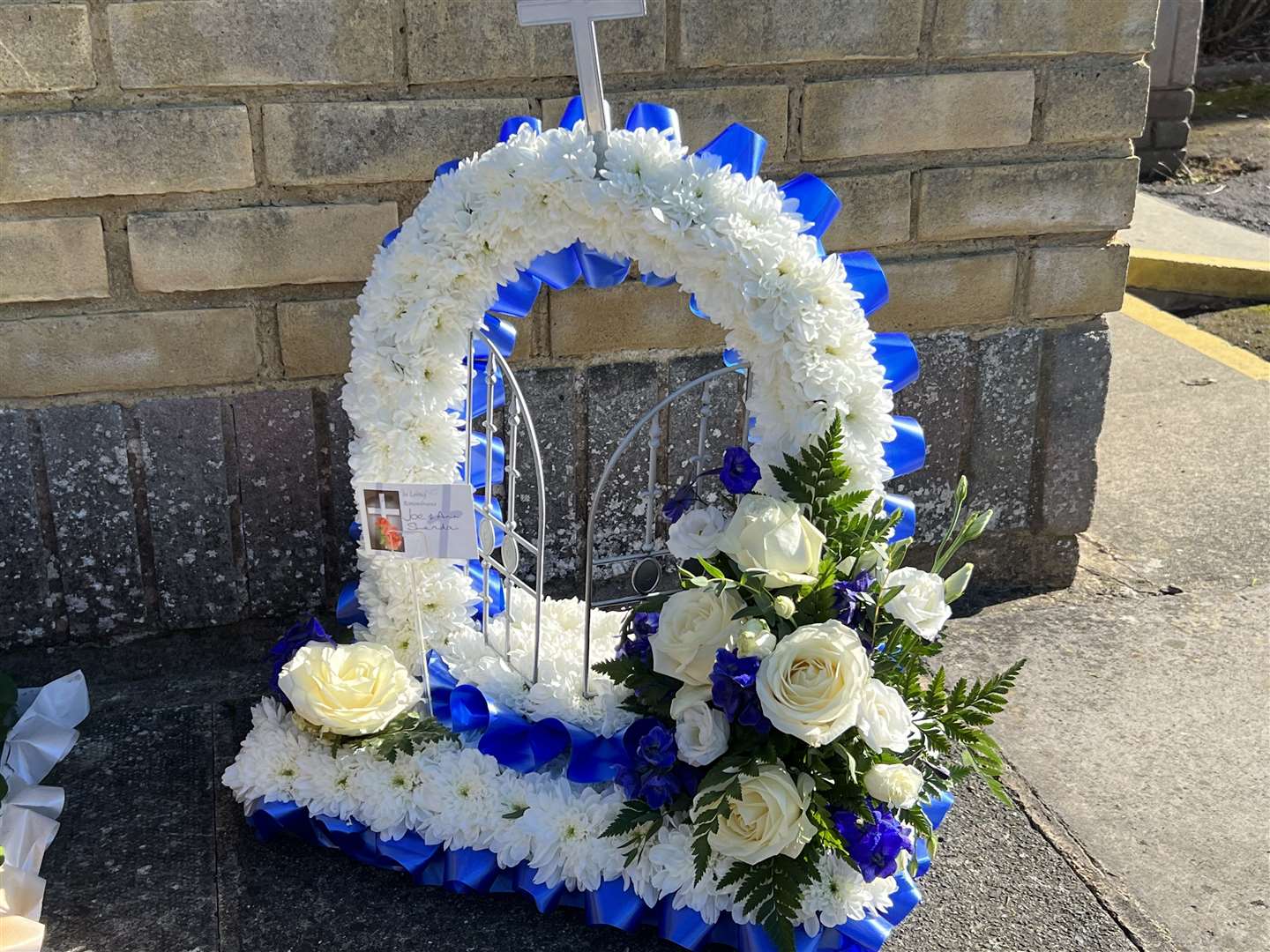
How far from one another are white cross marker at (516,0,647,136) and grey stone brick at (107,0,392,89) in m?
0.64

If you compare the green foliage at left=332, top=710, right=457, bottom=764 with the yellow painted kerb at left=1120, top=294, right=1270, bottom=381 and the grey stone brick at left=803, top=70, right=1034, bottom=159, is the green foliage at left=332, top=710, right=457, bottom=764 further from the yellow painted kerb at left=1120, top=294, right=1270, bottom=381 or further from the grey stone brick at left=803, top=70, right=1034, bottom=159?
the yellow painted kerb at left=1120, top=294, right=1270, bottom=381

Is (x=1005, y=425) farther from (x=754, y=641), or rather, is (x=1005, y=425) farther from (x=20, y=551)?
(x=20, y=551)

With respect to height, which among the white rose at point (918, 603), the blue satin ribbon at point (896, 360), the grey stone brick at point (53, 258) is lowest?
the white rose at point (918, 603)

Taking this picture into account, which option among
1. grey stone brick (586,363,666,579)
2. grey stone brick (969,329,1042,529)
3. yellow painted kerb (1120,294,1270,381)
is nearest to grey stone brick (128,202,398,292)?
grey stone brick (586,363,666,579)

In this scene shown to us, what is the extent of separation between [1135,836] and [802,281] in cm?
118

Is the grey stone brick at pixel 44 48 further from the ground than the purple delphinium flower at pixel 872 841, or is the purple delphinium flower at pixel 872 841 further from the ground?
the grey stone brick at pixel 44 48

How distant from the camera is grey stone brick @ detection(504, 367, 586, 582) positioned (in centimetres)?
290

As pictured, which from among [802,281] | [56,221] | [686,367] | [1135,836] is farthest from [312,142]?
[1135,836]

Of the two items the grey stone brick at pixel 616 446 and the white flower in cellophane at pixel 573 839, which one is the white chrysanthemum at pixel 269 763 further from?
the grey stone brick at pixel 616 446

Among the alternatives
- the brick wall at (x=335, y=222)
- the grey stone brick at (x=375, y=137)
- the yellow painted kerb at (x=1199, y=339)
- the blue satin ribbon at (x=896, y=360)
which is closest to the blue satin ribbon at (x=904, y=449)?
the blue satin ribbon at (x=896, y=360)

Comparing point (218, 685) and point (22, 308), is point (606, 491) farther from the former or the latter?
point (22, 308)

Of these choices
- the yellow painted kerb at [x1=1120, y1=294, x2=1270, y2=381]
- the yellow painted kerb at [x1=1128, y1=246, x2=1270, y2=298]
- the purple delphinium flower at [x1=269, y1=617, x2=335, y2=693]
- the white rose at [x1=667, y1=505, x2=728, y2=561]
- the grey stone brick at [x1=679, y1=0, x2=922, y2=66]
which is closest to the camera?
the white rose at [x1=667, y1=505, x2=728, y2=561]

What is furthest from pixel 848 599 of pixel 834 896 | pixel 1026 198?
pixel 1026 198

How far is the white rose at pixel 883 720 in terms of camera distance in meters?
1.89
